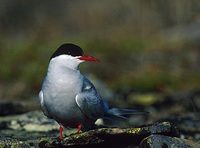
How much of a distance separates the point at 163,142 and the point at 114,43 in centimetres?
991

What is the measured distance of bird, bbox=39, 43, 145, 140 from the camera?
6.78 m

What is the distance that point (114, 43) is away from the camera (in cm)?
1625

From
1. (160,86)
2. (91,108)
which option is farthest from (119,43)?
(91,108)

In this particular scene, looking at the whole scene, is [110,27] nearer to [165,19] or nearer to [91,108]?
[165,19]

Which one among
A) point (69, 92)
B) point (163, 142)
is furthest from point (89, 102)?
point (163, 142)

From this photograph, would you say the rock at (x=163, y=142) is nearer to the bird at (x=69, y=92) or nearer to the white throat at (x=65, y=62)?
the bird at (x=69, y=92)

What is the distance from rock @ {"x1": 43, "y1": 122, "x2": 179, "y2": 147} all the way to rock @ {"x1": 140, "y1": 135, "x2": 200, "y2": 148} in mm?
95

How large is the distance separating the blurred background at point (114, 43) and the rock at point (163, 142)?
15.1 feet

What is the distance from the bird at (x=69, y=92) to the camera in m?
6.78

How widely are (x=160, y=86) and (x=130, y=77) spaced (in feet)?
3.82

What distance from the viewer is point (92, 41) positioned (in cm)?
1644

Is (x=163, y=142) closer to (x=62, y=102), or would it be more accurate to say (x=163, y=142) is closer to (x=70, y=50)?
(x=62, y=102)

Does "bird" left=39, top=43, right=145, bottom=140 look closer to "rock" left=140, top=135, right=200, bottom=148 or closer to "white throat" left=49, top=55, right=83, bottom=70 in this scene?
"white throat" left=49, top=55, right=83, bottom=70

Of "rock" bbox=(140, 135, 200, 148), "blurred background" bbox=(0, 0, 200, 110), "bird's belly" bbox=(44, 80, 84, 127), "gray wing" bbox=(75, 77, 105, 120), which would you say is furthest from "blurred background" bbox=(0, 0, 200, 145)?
"rock" bbox=(140, 135, 200, 148)
